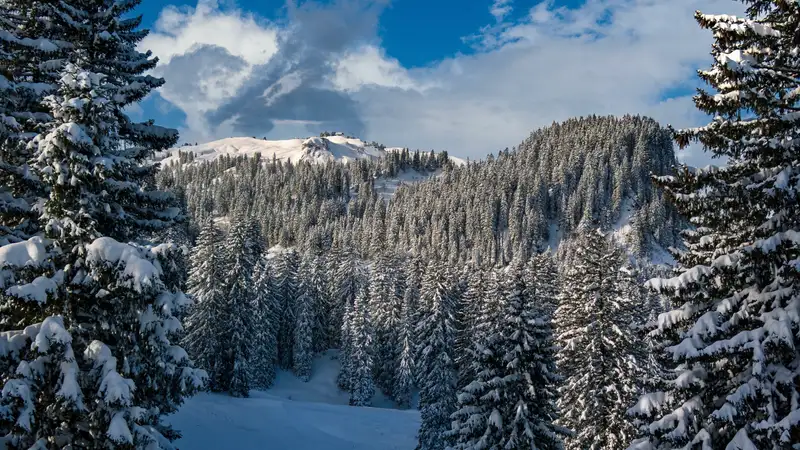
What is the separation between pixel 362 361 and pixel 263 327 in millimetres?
11260

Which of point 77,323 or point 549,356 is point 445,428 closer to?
point 549,356

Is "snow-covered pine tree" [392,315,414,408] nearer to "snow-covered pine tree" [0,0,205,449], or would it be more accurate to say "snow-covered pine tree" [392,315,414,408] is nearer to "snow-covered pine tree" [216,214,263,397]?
"snow-covered pine tree" [216,214,263,397]

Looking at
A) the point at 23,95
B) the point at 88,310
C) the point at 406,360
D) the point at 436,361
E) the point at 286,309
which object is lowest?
the point at 406,360

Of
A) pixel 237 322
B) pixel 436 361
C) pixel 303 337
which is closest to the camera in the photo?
pixel 436 361

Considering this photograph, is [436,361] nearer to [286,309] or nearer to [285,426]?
[285,426]

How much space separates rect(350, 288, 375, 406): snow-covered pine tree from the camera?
179 feet

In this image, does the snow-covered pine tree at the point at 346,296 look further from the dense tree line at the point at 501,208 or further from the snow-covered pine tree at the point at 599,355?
the dense tree line at the point at 501,208

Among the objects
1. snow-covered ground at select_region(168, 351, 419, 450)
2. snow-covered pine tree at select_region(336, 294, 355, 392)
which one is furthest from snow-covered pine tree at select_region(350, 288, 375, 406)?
snow-covered ground at select_region(168, 351, 419, 450)

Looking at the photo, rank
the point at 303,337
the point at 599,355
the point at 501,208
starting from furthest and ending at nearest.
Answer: the point at 501,208, the point at 303,337, the point at 599,355

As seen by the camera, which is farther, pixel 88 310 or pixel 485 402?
pixel 485 402

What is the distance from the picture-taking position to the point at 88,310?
403 inches

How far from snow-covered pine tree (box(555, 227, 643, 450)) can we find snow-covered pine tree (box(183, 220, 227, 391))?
91.6ft

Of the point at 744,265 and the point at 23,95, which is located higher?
the point at 23,95

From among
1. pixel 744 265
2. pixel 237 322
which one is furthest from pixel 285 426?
pixel 744 265
